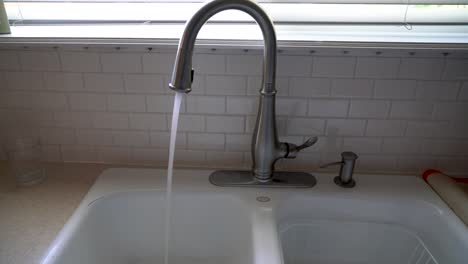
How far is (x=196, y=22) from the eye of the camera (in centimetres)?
69

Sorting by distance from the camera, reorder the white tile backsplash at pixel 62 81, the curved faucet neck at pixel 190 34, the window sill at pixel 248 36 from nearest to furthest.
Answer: the curved faucet neck at pixel 190 34 → the window sill at pixel 248 36 → the white tile backsplash at pixel 62 81

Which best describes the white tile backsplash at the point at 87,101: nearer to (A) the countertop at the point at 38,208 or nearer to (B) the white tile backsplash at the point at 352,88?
(A) the countertop at the point at 38,208

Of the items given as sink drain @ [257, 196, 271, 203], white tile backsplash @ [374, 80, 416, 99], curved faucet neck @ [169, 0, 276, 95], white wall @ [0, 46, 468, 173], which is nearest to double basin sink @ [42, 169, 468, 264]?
sink drain @ [257, 196, 271, 203]

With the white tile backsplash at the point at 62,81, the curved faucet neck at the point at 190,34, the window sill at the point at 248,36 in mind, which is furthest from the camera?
the white tile backsplash at the point at 62,81

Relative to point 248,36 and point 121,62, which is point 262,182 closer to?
point 248,36

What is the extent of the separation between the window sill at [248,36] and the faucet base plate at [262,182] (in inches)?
14.0

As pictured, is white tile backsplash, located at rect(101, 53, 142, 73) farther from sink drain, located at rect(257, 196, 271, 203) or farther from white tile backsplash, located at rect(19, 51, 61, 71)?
sink drain, located at rect(257, 196, 271, 203)

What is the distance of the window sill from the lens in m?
0.85

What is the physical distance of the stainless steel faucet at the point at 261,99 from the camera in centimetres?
68

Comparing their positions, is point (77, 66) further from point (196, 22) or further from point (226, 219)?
point (226, 219)

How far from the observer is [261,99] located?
2.78ft

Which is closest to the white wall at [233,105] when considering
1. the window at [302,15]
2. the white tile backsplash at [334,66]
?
the white tile backsplash at [334,66]

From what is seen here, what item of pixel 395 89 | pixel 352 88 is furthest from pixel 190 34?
pixel 395 89

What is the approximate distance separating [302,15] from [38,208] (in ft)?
2.85
